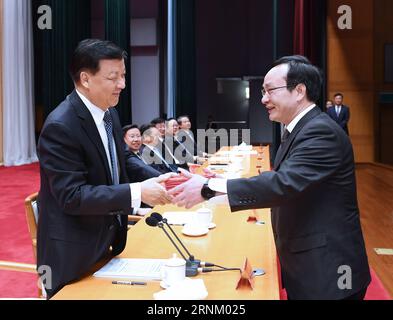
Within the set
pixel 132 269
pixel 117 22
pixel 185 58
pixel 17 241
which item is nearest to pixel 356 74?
pixel 185 58

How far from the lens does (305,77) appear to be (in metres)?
1.72

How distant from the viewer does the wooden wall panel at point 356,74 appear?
11094 millimetres

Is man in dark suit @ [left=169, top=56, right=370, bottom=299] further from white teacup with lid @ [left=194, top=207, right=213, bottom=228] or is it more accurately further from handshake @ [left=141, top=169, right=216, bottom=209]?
white teacup with lid @ [left=194, top=207, right=213, bottom=228]

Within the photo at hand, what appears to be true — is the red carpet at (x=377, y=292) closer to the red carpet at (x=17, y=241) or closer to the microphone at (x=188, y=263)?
the red carpet at (x=17, y=241)

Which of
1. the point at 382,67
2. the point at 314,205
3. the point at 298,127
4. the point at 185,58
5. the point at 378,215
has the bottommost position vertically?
the point at 378,215

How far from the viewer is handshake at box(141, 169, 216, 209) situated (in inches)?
66.1

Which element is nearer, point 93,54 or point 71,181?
point 71,181

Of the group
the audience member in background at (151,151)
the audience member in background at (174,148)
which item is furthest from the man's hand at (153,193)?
the audience member in background at (174,148)

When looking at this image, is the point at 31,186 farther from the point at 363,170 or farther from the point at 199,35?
the point at 199,35

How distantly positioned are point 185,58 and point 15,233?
7471 mm

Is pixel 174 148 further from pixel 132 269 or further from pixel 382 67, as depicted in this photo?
pixel 382 67

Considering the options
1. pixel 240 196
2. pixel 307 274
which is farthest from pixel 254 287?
pixel 240 196

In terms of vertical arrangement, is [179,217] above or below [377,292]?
above
